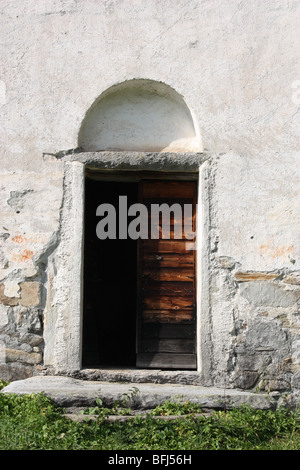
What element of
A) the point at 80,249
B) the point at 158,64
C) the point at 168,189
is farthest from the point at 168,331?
the point at 158,64

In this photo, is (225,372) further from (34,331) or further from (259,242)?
(34,331)

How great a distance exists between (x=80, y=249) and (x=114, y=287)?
8.55 feet

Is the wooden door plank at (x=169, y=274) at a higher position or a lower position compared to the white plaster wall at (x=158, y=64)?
lower

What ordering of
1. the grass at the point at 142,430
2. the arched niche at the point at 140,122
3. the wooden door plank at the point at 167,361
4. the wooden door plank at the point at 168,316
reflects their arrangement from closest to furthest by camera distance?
the grass at the point at 142,430
the wooden door plank at the point at 167,361
the wooden door plank at the point at 168,316
the arched niche at the point at 140,122

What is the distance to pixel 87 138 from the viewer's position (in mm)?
5000

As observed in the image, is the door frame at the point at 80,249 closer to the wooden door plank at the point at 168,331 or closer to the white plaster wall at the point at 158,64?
the wooden door plank at the point at 168,331

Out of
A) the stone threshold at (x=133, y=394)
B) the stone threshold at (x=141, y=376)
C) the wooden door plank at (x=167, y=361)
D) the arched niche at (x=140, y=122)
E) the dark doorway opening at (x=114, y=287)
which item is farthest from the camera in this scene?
the dark doorway opening at (x=114, y=287)

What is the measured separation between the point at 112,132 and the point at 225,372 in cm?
236

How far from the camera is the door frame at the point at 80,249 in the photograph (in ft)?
15.1

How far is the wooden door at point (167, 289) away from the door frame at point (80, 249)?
0.39 feet

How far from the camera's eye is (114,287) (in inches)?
285

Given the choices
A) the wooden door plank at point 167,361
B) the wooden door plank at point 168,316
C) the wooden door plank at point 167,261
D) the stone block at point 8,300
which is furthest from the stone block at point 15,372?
the wooden door plank at point 167,261

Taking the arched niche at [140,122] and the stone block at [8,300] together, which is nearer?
the stone block at [8,300]
